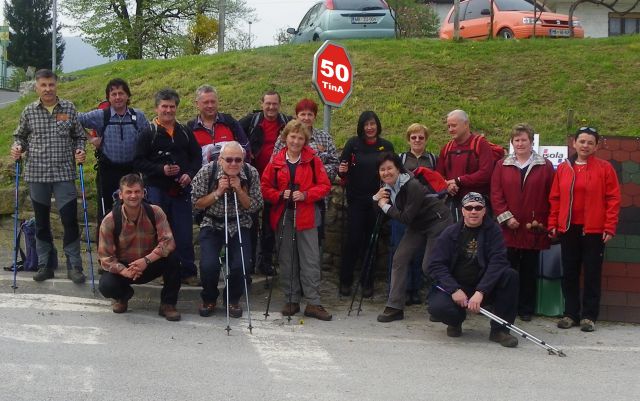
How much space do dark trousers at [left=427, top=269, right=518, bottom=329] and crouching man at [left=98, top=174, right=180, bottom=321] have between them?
2.41 meters

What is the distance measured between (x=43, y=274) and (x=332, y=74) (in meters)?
3.74

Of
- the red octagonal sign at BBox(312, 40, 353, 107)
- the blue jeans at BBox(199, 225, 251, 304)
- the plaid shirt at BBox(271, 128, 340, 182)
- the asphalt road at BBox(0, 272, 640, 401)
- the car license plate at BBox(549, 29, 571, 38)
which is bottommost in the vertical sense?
the asphalt road at BBox(0, 272, 640, 401)

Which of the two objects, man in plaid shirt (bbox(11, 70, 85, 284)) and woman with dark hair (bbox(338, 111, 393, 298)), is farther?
woman with dark hair (bbox(338, 111, 393, 298))

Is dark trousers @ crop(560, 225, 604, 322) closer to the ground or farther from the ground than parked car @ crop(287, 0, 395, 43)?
closer to the ground

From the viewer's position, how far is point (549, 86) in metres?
12.8

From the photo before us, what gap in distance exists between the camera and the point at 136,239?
300 inches

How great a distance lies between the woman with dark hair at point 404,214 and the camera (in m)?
7.93

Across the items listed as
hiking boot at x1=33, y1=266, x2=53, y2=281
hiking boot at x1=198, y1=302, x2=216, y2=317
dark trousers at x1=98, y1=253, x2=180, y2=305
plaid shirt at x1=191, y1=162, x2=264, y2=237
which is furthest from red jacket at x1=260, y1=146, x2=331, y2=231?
hiking boot at x1=33, y1=266, x2=53, y2=281

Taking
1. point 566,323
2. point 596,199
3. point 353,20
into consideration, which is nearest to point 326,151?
point 596,199

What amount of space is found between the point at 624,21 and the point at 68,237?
86.8 feet

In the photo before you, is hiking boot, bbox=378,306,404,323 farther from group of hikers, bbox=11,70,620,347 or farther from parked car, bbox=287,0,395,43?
parked car, bbox=287,0,395,43

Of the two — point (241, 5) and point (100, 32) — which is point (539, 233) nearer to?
point (100, 32)

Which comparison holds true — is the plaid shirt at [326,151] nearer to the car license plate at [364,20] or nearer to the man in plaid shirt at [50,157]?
the man in plaid shirt at [50,157]

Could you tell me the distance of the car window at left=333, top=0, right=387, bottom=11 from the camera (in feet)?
56.3
